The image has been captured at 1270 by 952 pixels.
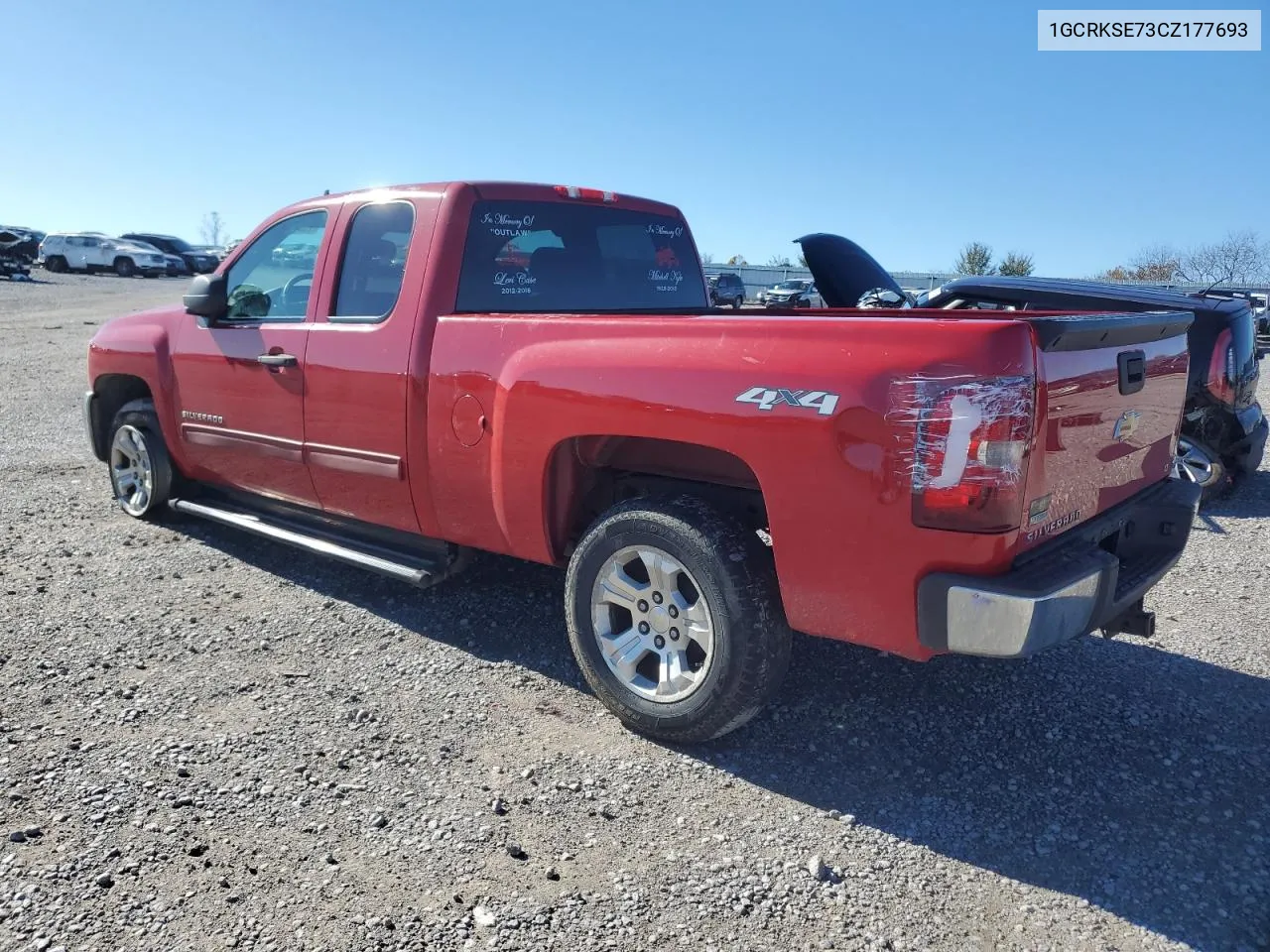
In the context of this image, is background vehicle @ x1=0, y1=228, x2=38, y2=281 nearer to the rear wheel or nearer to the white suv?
the white suv

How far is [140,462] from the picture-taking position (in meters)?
5.79

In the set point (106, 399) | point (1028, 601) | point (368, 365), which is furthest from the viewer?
point (106, 399)

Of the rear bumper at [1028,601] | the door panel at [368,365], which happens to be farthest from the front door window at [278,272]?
the rear bumper at [1028,601]

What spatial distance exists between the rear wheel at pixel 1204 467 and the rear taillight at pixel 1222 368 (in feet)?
1.36

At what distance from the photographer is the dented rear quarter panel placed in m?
2.64

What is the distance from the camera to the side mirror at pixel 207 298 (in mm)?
4852

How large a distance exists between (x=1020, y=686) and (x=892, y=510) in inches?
63.7

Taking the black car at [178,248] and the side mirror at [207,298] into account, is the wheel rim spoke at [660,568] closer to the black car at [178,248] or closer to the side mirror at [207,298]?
the side mirror at [207,298]

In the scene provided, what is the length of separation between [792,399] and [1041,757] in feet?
5.26

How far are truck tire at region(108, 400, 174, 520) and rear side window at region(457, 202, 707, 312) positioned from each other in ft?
8.74

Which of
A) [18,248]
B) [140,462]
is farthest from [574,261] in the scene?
[18,248]

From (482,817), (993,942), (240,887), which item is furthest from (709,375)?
(240,887)

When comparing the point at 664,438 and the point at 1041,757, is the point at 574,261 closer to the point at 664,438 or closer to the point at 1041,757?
the point at 664,438

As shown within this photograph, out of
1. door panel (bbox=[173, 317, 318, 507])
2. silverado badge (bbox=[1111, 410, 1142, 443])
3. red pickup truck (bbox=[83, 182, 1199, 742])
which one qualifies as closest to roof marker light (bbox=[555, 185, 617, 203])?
red pickup truck (bbox=[83, 182, 1199, 742])
